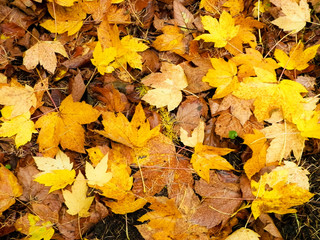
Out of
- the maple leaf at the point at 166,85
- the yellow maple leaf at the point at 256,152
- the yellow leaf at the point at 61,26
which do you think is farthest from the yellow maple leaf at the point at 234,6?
the yellow leaf at the point at 61,26

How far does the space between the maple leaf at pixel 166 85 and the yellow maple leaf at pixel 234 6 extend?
0.49 m

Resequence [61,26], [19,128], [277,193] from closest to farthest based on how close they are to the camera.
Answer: [277,193]
[19,128]
[61,26]

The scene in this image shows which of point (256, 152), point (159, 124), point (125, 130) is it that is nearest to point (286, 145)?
point (256, 152)

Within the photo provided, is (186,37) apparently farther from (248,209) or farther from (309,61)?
(248,209)

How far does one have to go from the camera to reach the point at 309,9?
67.8 inches

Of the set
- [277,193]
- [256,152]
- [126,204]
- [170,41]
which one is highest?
[170,41]

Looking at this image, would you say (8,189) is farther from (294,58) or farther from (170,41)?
(294,58)

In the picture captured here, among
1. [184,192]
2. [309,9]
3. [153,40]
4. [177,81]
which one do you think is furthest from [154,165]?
[309,9]

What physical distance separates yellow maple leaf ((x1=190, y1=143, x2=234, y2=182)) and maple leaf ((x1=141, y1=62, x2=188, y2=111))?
0.29 m

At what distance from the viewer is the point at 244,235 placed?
151 cm

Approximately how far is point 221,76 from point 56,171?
1063mm

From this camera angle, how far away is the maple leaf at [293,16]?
163 centimetres

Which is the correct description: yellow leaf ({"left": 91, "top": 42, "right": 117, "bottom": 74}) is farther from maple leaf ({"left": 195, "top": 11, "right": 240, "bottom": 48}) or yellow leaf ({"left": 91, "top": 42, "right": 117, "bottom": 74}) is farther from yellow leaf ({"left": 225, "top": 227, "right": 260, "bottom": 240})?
yellow leaf ({"left": 225, "top": 227, "right": 260, "bottom": 240})

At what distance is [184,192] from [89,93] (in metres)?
0.80
